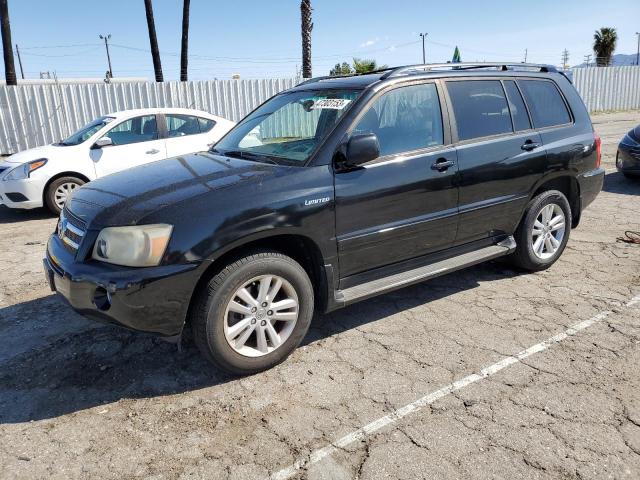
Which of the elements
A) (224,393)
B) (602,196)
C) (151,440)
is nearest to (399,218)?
(224,393)

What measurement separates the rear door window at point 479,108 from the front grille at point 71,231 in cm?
290

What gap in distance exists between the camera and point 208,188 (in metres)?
3.26

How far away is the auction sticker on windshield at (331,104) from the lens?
12.6 feet

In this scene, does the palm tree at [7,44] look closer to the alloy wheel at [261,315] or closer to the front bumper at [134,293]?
the front bumper at [134,293]

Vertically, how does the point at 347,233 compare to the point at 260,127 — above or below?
below

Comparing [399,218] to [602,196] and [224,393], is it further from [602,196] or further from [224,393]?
[602,196]

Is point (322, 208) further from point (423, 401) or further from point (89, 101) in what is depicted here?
point (89, 101)

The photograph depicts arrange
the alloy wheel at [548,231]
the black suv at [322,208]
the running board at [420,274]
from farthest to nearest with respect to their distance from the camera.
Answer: the alloy wheel at [548,231], the running board at [420,274], the black suv at [322,208]

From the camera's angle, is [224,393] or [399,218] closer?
[224,393]

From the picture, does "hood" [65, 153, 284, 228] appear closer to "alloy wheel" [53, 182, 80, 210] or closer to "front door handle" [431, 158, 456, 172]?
"front door handle" [431, 158, 456, 172]

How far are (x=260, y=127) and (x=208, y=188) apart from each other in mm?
1302

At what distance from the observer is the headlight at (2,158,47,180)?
24.8 ft

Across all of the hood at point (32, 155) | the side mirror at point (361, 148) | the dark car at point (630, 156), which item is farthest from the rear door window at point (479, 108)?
the hood at point (32, 155)

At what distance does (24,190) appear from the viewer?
7527 millimetres
